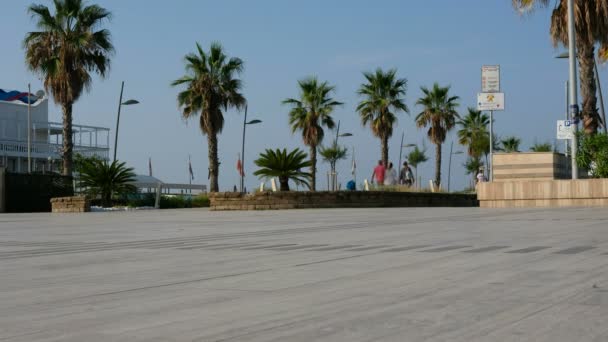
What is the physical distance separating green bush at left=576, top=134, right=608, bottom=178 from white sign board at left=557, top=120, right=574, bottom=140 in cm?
122

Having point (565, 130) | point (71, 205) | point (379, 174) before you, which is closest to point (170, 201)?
point (71, 205)

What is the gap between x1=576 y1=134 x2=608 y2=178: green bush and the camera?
78.3 ft

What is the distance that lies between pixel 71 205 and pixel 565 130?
1793 cm

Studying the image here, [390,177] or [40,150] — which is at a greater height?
[40,150]

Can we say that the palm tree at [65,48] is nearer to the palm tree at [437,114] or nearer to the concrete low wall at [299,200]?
the concrete low wall at [299,200]

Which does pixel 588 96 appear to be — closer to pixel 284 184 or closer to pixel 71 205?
pixel 284 184

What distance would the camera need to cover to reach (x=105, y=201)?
34281 mm

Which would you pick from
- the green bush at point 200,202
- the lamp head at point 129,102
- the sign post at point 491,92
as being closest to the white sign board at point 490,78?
the sign post at point 491,92

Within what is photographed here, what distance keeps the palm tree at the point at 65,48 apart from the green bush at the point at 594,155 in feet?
74.0

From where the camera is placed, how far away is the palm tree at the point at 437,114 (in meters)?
62.1

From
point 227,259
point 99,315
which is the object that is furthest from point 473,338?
point 227,259

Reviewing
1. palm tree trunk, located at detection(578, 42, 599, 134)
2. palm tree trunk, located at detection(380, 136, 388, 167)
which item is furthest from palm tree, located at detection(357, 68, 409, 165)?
palm tree trunk, located at detection(578, 42, 599, 134)

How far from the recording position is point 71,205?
30391 mm

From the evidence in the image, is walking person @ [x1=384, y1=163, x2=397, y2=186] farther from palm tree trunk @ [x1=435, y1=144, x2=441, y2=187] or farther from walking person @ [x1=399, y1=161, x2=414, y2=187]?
palm tree trunk @ [x1=435, y1=144, x2=441, y2=187]
